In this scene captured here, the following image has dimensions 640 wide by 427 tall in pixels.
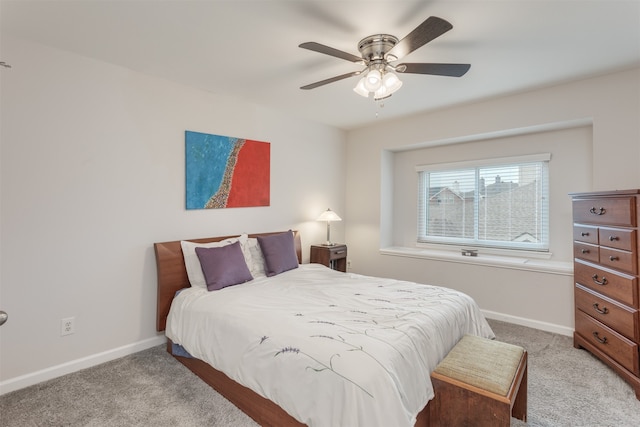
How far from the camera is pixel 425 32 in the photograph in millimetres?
1717

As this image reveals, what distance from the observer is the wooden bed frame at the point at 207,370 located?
1.73 m

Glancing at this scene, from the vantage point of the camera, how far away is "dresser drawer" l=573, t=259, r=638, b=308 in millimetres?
2213

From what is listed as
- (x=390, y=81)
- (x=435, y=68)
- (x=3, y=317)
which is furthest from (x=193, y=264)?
(x=435, y=68)

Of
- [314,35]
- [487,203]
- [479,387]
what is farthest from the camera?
[487,203]

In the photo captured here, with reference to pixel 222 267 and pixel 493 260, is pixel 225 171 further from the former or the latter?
pixel 493 260

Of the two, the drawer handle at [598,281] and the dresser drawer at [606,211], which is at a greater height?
the dresser drawer at [606,211]

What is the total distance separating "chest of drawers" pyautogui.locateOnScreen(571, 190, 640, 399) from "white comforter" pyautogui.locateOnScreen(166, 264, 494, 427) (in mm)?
855

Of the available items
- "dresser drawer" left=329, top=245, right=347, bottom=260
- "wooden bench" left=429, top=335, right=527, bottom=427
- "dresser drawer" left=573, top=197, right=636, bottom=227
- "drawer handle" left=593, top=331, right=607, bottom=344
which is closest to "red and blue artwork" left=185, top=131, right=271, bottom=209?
"dresser drawer" left=329, top=245, right=347, bottom=260

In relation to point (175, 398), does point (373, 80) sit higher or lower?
higher

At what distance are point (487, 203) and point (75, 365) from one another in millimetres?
4570

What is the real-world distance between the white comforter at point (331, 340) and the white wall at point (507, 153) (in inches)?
45.7

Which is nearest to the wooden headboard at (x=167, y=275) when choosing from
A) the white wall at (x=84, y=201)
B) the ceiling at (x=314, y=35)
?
the white wall at (x=84, y=201)

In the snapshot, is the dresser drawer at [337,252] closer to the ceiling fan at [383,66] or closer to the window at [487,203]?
the window at [487,203]

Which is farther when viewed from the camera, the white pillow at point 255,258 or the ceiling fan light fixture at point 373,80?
the white pillow at point 255,258
